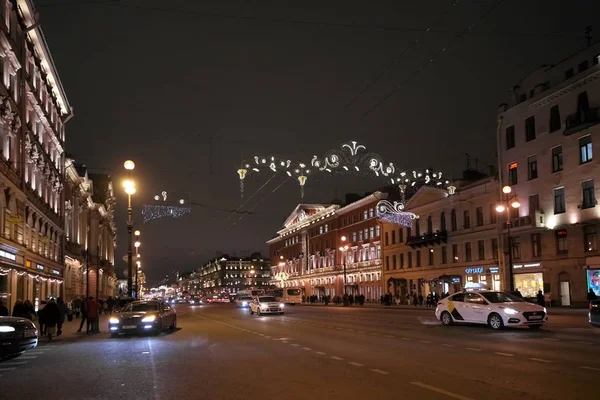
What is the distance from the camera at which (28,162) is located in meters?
38.1

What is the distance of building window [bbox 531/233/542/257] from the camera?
45688 millimetres

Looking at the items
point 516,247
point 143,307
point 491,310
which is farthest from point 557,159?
point 143,307

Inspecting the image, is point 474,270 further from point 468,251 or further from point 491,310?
point 491,310

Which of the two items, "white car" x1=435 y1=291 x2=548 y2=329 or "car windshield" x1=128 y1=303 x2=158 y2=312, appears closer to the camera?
"white car" x1=435 y1=291 x2=548 y2=329

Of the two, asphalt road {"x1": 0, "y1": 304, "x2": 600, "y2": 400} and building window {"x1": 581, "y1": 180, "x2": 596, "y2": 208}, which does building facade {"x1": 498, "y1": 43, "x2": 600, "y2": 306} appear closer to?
building window {"x1": 581, "y1": 180, "x2": 596, "y2": 208}

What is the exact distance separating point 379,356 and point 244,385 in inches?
192

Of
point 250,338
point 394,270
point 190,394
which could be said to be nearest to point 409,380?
point 190,394

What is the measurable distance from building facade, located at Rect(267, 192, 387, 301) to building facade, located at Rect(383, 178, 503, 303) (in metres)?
5.29

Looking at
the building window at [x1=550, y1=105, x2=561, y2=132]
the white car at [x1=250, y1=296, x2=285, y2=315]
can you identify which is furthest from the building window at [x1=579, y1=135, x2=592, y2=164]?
the white car at [x1=250, y1=296, x2=285, y2=315]

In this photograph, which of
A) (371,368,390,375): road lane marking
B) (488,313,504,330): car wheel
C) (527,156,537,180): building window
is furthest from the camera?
(527,156,537,180): building window

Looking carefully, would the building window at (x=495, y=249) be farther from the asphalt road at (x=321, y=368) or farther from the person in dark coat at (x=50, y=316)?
the person in dark coat at (x=50, y=316)

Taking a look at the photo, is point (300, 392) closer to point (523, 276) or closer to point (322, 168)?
point (322, 168)

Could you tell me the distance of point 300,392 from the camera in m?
9.89

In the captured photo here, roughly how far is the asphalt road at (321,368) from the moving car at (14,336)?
397 millimetres
